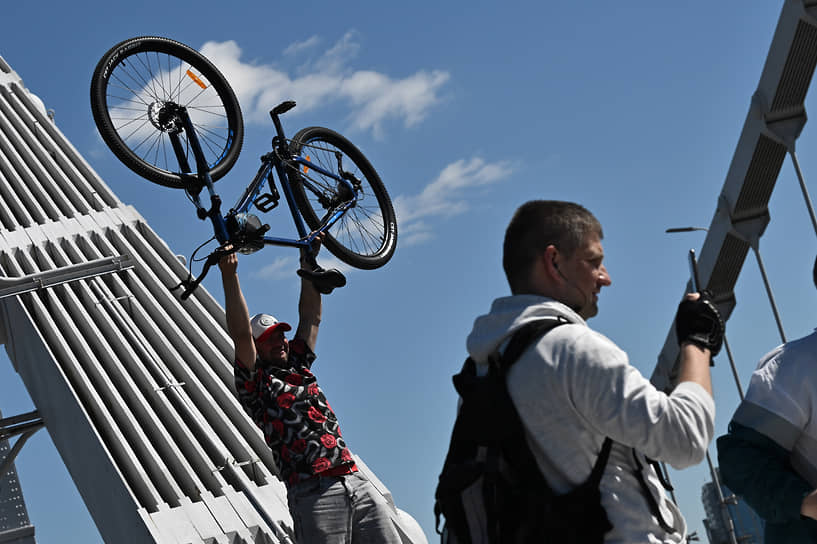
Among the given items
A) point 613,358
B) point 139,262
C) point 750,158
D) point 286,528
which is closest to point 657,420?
point 613,358

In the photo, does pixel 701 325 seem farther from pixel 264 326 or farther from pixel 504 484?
Answer: pixel 264 326

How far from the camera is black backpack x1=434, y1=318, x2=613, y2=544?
194 cm

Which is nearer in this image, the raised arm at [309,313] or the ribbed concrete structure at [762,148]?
the raised arm at [309,313]

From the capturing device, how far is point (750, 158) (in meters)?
16.9

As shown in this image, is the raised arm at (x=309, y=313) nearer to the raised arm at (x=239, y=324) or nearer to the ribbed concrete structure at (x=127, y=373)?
the raised arm at (x=239, y=324)

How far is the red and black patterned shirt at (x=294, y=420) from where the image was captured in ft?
12.8

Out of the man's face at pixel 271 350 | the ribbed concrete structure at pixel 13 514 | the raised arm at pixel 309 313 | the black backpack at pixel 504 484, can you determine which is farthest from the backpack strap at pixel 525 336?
the ribbed concrete structure at pixel 13 514

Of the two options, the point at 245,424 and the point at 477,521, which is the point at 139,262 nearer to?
the point at 245,424

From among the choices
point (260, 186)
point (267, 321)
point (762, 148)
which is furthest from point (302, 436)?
point (762, 148)

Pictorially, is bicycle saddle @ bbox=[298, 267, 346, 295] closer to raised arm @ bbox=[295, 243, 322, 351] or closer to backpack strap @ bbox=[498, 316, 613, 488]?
raised arm @ bbox=[295, 243, 322, 351]

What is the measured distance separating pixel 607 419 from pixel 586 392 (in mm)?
59

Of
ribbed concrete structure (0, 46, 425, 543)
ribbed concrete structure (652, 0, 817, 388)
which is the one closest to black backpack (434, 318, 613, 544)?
ribbed concrete structure (0, 46, 425, 543)

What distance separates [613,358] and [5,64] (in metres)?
12.7

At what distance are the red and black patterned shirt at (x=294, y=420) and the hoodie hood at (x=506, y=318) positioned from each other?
186cm
